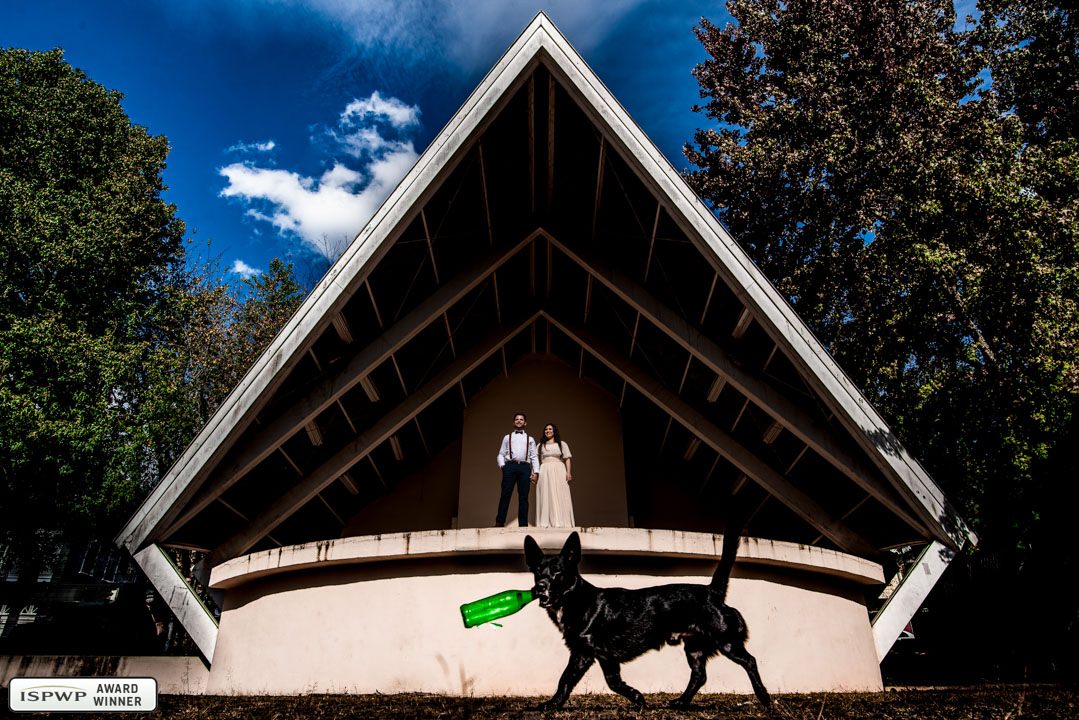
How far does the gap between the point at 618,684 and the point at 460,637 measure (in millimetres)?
3184

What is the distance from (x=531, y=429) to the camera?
17.4 metres

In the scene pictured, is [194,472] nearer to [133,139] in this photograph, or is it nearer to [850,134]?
[850,134]

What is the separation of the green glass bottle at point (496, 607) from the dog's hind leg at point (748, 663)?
5.22 ft

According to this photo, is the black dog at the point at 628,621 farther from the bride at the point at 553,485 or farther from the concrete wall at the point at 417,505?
the concrete wall at the point at 417,505

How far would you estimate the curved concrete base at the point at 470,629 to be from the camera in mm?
7000

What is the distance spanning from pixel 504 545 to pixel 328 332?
6142 mm

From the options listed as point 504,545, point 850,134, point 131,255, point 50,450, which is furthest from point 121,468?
point 850,134

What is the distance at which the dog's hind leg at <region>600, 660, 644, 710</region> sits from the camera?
172 inches

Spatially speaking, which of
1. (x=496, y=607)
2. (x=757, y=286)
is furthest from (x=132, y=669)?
(x=757, y=286)

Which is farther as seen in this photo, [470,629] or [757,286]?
[757,286]

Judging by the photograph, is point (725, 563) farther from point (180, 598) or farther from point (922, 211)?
point (922, 211)

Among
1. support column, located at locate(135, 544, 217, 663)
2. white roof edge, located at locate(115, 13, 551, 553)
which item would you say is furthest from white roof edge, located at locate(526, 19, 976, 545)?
support column, located at locate(135, 544, 217, 663)

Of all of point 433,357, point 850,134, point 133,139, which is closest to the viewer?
point 433,357

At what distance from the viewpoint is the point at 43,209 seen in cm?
2036
